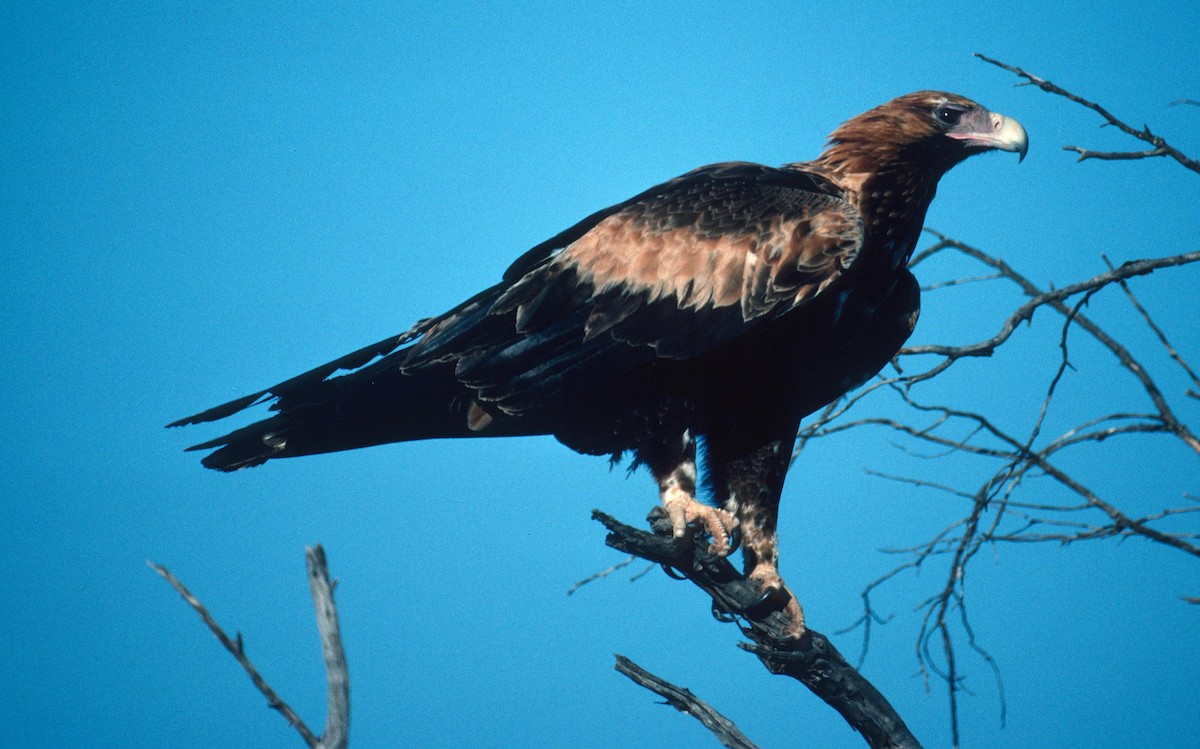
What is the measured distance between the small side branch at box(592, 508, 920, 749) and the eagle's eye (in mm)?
1615

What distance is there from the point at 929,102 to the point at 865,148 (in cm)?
28

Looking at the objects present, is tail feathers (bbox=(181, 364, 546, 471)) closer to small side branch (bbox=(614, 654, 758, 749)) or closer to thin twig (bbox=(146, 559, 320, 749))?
small side branch (bbox=(614, 654, 758, 749))

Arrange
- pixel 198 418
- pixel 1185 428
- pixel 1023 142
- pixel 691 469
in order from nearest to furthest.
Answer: pixel 1185 428 → pixel 198 418 → pixel 691 469 → pixel 1023 142

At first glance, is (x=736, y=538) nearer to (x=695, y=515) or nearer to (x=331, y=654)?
(x=695, y=515)

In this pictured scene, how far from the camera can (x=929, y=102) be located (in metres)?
3.22

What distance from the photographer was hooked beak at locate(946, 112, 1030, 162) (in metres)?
3.10

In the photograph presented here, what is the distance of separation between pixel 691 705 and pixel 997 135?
2053 millimetres

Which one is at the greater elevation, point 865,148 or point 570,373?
point 865,148

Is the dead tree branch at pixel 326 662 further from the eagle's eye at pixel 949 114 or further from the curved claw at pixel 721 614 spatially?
the eagle's eye at pixel 949 114

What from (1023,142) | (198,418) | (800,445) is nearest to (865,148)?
(1023,142)

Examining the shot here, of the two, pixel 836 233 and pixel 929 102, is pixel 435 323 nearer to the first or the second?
pixel 836 233

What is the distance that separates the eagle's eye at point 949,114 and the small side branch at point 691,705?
2.03 m

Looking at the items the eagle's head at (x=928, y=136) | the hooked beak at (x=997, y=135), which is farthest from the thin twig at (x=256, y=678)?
the hooked beak at (x=997, y=135)

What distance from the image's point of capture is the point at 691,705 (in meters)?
2.40
